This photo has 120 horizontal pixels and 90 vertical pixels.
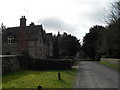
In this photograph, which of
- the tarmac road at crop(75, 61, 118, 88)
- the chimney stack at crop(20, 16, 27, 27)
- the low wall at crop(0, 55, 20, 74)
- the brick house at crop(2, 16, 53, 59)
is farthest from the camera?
the brick house at crop(2, 16, 53, 59)

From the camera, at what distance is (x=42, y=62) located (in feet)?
111

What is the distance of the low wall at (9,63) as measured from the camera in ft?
80.8

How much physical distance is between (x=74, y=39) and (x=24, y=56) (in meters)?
60.4

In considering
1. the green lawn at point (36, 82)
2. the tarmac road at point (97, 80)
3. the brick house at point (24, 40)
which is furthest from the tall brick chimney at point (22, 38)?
the green lawn at point (36, 82)

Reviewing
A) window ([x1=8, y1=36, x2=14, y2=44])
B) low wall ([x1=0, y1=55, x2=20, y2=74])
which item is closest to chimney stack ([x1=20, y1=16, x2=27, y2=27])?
window ([x1=8, y1=36, x2=14, y2=44])

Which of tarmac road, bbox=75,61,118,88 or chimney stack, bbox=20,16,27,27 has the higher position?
chimney stack, bbox=20,16,27,27

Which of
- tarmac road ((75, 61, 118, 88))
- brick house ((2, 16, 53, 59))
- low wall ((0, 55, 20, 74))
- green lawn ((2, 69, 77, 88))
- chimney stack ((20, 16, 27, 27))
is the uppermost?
chimney stack ((20, 16, 27, 27))

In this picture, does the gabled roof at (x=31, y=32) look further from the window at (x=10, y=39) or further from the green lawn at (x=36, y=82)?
the green lawn at (x=36, y=82)

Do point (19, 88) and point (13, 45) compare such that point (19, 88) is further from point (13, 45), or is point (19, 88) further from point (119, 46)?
point (13, 45)

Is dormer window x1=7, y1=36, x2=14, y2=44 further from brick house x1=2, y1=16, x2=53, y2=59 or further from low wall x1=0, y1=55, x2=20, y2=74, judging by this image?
low wall x1=0, y1=55, x2=20, y2=74

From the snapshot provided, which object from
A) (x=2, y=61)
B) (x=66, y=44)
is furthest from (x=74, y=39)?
(x=2, y=61)

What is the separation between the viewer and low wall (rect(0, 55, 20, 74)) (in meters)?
24.6

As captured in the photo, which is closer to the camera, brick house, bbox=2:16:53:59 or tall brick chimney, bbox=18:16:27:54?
tall brick chimney, bbox=18:16:27:54

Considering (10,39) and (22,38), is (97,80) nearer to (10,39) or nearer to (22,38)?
(22,38)
